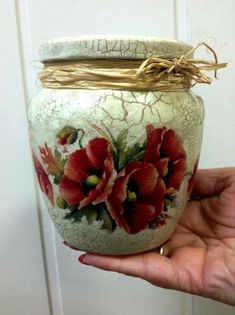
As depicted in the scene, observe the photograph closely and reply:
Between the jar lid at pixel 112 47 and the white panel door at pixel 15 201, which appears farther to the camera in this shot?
the white panel door at pixel 15 201

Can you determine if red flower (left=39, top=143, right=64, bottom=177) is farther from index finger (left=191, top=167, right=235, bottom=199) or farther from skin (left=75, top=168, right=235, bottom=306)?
index finger (left=191, top=167, right=235, bottom=199)

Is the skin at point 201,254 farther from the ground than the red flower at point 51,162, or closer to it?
closer to it

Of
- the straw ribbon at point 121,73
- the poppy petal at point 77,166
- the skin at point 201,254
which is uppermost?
the straw ribbon at point 121,73

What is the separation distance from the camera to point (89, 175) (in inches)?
12.1

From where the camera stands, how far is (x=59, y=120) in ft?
0.97

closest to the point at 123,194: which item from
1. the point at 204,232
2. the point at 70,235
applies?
the point at 70,235

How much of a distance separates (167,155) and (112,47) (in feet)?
0.32

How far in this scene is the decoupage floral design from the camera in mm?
296

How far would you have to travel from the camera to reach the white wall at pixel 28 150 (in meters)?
0.41

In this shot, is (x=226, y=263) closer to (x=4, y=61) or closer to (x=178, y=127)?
(x=178, y=127)

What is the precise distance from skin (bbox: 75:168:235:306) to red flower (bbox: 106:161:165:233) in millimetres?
53

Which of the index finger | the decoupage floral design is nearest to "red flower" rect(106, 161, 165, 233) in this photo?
the decoupage floral design

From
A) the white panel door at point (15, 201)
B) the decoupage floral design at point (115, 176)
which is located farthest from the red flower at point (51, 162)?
the white panel door at point (15, 201)

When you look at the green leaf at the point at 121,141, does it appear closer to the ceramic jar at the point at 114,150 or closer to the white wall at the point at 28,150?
the ceramic jar at the point at 114,150
